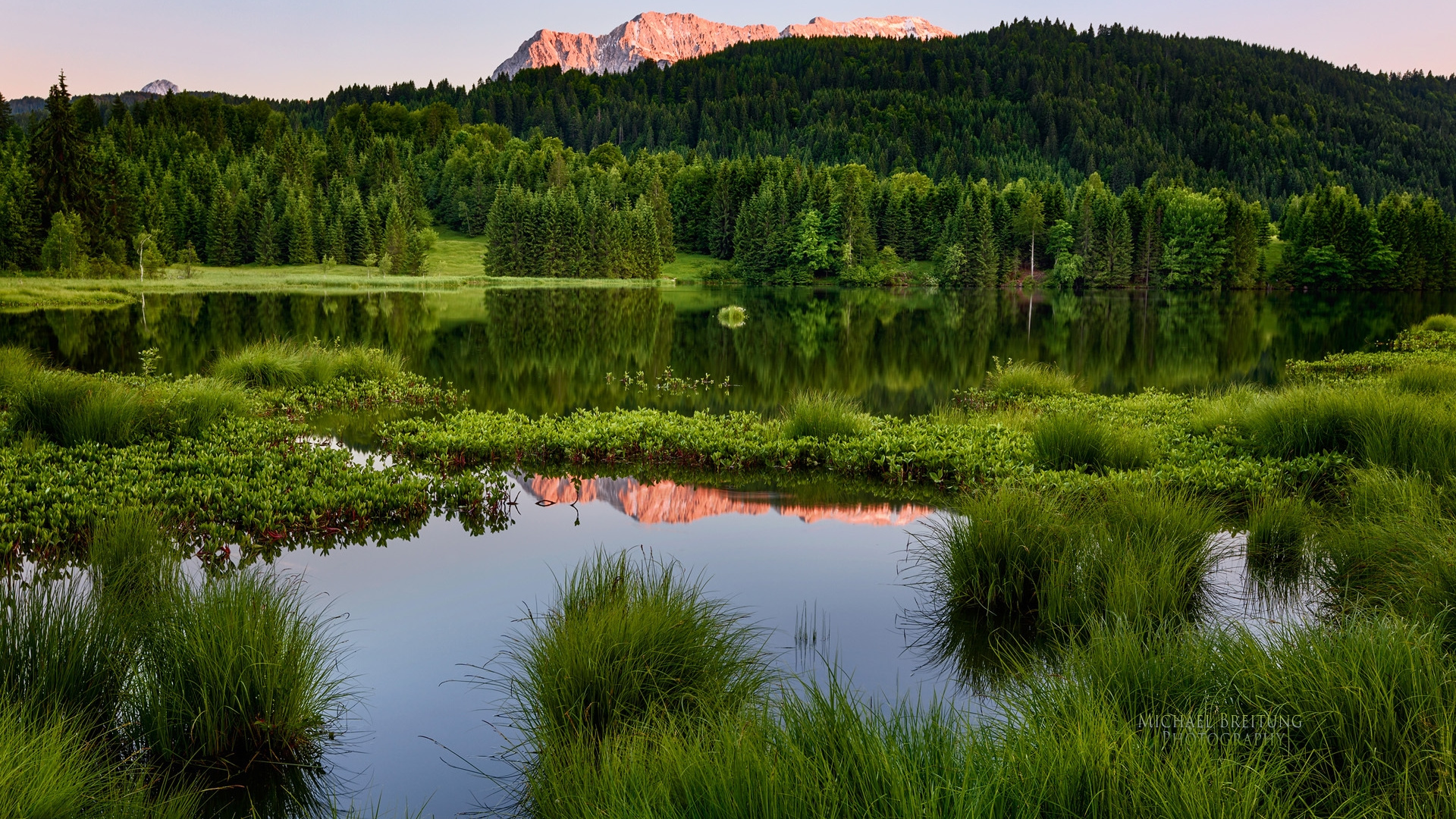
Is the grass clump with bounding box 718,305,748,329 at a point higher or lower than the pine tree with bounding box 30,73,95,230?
lower

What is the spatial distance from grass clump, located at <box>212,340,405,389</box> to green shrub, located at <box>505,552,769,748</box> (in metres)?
13.7

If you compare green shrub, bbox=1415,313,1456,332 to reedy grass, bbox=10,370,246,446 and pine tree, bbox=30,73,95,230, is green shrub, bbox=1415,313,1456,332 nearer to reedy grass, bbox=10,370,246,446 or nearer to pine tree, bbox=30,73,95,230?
reedy grass, bbox=10,370,246,446

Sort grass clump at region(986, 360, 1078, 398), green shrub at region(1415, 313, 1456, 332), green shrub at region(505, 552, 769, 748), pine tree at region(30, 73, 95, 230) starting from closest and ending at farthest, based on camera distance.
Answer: green shrub at region(505, 552, 769, 748)
grass clump at region(986, 360, 1078, 398)
green shrub at region(1415, 313, 1456, 332)
pine tree at region(30, 73, 95, 230)

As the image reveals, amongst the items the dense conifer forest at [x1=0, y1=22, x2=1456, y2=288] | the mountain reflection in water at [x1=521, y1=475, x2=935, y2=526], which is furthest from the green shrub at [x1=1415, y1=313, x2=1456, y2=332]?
the dense conifer forest at [x1=0, y1=22, x2=1456, y2=288]

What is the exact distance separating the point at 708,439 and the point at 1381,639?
9.59 meters

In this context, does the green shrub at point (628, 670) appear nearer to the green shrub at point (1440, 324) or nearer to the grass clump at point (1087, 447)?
the grass clump at point (1087, 447)

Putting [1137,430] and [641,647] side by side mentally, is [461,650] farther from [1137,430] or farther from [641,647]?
[1137,430]

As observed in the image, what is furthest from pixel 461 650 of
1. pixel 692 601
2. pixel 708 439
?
pixel 708 439

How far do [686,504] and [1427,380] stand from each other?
12.4m

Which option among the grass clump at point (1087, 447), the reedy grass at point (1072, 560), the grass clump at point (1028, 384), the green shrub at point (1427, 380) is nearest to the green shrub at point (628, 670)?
the reedy grass at point (1072, 560)

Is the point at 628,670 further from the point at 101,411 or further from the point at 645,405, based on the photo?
the point at 645,405

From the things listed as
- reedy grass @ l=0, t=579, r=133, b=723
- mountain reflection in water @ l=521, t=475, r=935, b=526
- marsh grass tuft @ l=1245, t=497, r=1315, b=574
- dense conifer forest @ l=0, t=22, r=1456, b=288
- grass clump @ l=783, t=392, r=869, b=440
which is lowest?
mountain reflection in water @ l=521, t=475, r=935, b=526

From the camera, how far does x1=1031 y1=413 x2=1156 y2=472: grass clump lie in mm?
11438

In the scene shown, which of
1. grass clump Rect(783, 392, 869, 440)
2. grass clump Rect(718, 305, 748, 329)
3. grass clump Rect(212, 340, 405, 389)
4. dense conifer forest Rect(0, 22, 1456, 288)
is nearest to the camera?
grass clump Rect(783, 392, 869, 440)
